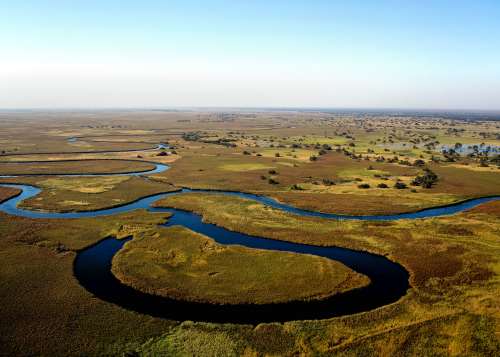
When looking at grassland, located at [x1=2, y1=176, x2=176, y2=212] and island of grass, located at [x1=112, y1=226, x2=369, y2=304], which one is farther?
grassland, located at [x1=2, y1=176, x2=176, y2=212]

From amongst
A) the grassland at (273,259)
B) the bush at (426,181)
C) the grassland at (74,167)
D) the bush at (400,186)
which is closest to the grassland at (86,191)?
the grassland at (273,259)

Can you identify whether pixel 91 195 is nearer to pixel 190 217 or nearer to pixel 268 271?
pixel 190 217

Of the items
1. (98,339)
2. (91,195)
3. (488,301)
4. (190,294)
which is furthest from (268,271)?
(91,195)

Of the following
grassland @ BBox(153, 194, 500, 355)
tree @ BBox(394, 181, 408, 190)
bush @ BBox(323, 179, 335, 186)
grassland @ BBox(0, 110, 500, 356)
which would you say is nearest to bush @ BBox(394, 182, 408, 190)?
tree @ BBox(394, 181, 408, 190)

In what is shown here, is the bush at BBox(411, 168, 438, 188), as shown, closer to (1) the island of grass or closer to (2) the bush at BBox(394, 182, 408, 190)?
(2) the bush at BBox(394, 182, 408, 190)

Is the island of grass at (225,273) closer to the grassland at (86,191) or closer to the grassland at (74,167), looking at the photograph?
the grassland at (86,191)
